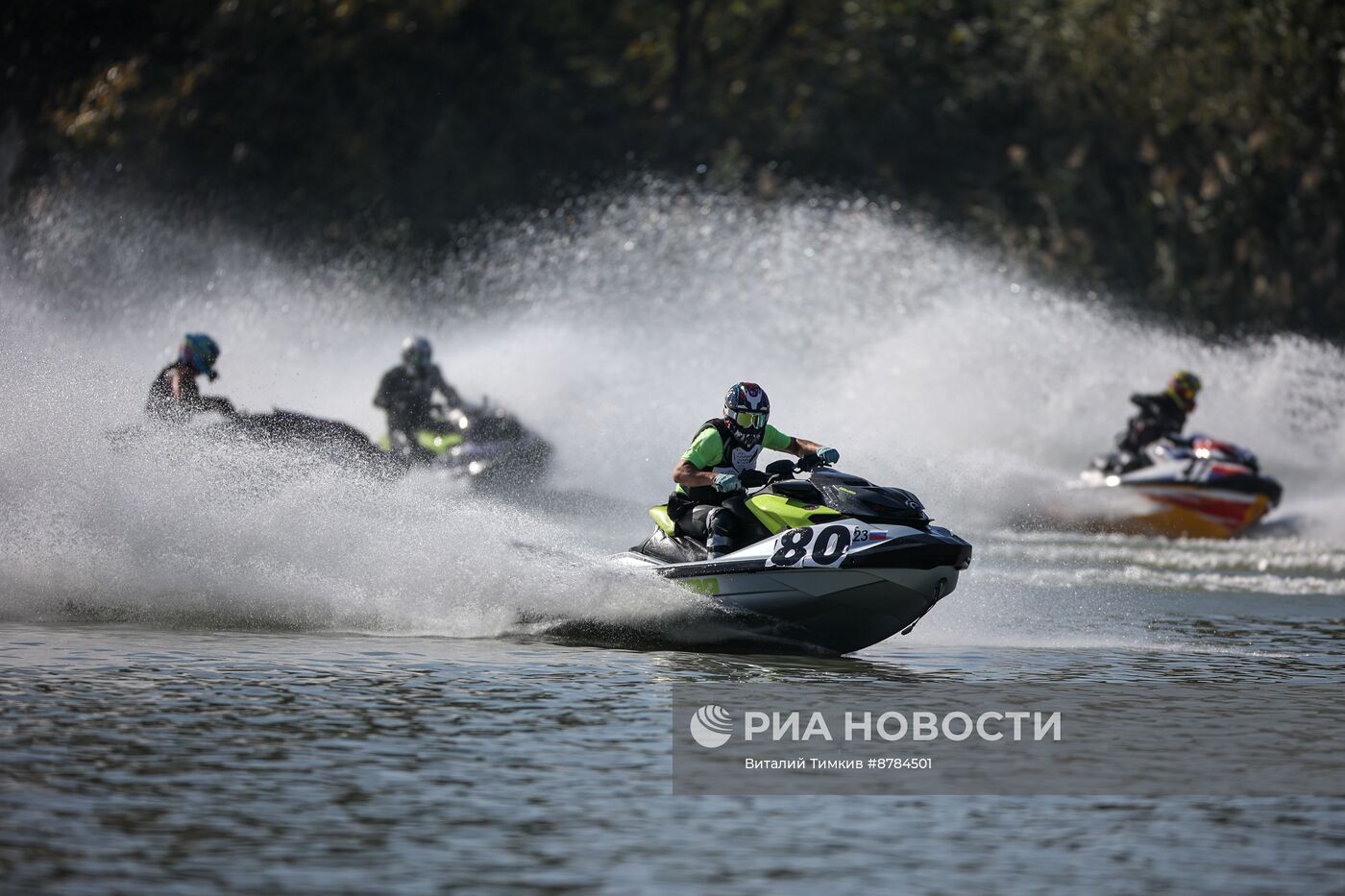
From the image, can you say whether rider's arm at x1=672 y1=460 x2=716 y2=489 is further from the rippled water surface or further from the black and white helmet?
the black and white helmet

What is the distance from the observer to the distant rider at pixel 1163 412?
24.9 metres

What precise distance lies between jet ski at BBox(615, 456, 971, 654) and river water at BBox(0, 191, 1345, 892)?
0.81ft

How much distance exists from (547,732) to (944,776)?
6.55 ft

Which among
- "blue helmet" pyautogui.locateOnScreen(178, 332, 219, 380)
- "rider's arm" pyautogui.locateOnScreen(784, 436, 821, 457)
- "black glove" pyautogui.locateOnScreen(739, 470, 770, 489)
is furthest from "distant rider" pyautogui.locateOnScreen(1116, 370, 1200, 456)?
"black glove" pyautogui.locateOnScreen(739, 470, 770, 489)

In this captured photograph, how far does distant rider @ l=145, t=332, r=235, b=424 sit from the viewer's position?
17578mm

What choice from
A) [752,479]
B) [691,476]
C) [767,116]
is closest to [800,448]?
[752,479]

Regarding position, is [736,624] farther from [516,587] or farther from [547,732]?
[547,732]

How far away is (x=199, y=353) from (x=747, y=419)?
6.74 m

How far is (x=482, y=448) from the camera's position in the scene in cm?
2461

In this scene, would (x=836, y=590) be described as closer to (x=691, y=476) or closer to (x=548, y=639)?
(x=691, y=476)

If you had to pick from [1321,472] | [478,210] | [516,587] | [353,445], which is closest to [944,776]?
[516,587]

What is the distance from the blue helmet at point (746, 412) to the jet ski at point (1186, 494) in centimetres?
1225

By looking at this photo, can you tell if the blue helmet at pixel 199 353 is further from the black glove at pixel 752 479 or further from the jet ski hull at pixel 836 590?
the black glove at pixel 752 479

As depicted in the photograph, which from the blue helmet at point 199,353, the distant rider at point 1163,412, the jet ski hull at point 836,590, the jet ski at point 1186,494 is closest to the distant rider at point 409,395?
the blue helmet at point 199,353
